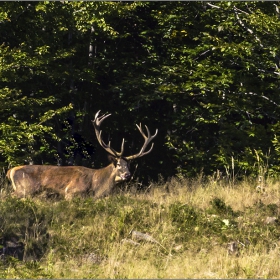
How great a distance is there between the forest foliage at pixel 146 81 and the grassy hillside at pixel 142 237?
360cm

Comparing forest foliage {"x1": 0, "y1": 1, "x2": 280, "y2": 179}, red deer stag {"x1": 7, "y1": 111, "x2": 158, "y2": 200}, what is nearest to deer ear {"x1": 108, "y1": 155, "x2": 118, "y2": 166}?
red deer stag {"x1": 7, "y1": 111, "x2": 158, "y2": 200}

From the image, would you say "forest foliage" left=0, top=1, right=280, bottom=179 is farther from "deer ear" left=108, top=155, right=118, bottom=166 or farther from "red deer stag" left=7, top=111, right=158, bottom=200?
"deer ear" left=108, top=155, right=118, bottom=166

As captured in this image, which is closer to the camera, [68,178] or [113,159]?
[68,178]

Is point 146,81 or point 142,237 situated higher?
point 146,81

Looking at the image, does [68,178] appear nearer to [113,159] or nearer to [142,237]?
[113,159]

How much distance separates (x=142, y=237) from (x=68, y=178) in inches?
161

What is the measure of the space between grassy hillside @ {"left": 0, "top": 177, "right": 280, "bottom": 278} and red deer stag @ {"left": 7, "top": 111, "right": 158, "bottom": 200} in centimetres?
120

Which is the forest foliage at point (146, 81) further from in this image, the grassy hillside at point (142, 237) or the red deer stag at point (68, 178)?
the grassy hillside at point (142, 237)

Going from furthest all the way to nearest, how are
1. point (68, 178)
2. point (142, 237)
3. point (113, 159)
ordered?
point (113, 159) → point (68, 178) → point (142, 237)

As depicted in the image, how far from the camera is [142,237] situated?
1134 cm

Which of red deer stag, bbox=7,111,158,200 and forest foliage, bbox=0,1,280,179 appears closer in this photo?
red deer stag, bbox=7,111,158,200

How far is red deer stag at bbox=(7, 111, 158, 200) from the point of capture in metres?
14.7

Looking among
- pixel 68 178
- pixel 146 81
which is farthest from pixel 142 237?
pixel 146 81

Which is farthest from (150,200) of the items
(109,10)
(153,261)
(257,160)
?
(109,10)
